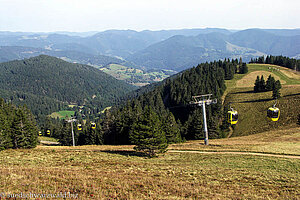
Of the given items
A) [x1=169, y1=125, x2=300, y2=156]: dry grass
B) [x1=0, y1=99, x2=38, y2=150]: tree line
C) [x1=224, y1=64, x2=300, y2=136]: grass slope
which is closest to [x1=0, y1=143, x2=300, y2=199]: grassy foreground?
[x1=169, y1=125, x2=300, y2=156]: dry grass

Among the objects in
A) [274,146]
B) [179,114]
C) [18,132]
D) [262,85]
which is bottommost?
[179,114]

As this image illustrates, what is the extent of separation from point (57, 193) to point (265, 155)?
3875 cm

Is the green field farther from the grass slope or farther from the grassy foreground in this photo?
the grass slope

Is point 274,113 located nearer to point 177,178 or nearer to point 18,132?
point 177,178

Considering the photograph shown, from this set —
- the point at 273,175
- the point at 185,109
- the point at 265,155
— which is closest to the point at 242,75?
the point at 185,109

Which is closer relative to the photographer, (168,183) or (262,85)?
(168,183)

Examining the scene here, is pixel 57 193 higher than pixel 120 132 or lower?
higher

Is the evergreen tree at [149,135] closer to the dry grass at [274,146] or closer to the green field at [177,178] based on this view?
the green field at [177,178]

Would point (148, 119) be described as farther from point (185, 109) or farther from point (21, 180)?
point (185, 109)

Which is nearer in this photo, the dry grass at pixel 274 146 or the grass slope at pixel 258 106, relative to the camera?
the dry grass at pixel 274 146

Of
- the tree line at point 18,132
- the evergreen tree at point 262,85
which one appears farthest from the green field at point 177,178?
the evergreen tree at point 262,85

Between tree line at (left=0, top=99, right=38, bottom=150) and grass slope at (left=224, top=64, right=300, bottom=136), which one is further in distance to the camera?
grass slope at (left=224, top=64, right=300, bottom=136)

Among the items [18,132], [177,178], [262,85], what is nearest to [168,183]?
[177,178]

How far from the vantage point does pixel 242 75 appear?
6339 inches
